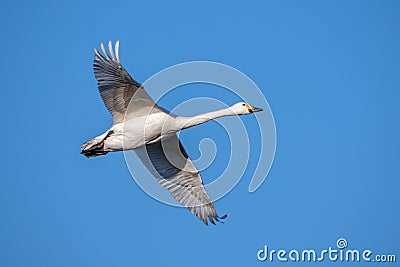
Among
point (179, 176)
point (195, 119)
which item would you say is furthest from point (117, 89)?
point (179, 176)

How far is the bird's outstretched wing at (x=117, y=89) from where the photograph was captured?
928 inches

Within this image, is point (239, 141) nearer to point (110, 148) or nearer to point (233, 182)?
point (233, 182)

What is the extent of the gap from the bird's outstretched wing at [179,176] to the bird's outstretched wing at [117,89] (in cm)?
235

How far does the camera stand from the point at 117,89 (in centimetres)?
2408

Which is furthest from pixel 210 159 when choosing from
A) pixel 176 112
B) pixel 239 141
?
pixel 176 112

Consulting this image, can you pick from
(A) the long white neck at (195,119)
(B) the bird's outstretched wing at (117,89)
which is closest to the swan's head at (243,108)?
(A) the long white neck at (195,119)

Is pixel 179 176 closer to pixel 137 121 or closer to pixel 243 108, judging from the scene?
pixel 137 121

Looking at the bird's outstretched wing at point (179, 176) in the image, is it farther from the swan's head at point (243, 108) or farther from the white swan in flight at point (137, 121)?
the swan's head at point (243, 108)

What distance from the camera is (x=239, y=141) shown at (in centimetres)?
2653

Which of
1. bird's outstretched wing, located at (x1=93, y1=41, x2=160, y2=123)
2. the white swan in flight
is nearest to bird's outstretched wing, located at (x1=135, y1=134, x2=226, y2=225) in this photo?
the white swan in flight

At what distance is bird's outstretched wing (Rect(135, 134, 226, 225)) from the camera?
27.1 m

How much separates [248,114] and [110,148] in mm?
4134

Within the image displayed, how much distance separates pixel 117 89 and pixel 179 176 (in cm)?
470

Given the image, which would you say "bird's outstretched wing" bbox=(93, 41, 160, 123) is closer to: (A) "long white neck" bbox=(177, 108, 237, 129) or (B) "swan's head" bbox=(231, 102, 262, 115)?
(A) "long white neck" bbox=(177, 108, 237, 129)
